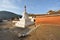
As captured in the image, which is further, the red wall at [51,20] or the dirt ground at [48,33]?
the red wall at [51,20]

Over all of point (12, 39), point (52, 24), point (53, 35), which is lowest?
point (12, 39)

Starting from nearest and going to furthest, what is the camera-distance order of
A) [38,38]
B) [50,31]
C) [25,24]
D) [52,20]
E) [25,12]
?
[38,38] → [50,31] → [52,20] → [25,24] → [25,12]

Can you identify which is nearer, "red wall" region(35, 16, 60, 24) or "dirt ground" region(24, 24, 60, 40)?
"dirt ground" region(24, 24, 60, 40)

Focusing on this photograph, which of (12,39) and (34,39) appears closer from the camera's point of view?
(34,39)

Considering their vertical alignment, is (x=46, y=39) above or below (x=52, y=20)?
below

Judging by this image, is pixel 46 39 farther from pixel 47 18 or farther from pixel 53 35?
pixel 47 18

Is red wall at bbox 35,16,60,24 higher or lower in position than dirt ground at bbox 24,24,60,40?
higher

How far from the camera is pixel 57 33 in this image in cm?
920

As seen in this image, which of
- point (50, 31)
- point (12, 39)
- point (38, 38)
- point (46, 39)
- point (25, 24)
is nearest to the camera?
point (46, 39)

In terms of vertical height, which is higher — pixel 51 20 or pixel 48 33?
pixel 51 20

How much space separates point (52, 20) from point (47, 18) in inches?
26.4

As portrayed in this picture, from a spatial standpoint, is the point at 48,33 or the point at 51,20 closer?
the point at 48,33

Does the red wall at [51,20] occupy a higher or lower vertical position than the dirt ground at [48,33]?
higher

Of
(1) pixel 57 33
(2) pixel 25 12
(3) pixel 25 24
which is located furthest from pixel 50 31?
(2) pixel 25 12
